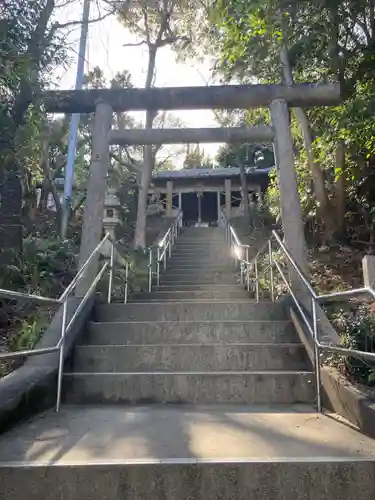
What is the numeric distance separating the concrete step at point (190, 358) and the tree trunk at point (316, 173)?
247 inches

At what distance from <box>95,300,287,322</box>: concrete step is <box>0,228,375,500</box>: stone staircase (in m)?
0.01

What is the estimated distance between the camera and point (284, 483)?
6.73ft

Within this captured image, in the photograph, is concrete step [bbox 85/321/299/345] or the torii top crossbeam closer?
concrete step [bbox 85/321/299/345]

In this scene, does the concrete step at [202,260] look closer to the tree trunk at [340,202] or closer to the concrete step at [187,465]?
the tree trunk at [340,202]

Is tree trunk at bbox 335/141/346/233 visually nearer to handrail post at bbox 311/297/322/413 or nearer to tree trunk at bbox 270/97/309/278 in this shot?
tree trunk at bbox 270/97/309/278

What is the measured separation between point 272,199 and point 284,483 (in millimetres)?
9224

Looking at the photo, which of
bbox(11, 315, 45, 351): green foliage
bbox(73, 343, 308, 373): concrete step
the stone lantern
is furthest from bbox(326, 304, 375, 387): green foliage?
the stone lantern

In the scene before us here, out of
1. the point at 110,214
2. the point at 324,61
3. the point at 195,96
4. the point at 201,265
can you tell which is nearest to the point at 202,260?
the point at 201,265

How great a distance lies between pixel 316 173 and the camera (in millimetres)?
9695

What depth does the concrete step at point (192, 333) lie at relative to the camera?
435cm

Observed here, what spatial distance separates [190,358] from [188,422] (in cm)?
111

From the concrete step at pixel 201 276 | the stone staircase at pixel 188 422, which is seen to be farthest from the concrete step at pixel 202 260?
the stone staircase at pixel 188 422

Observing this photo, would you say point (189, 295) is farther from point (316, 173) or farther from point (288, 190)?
point (316, 173)

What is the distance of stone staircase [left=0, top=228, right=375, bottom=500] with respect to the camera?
80.2 inches
